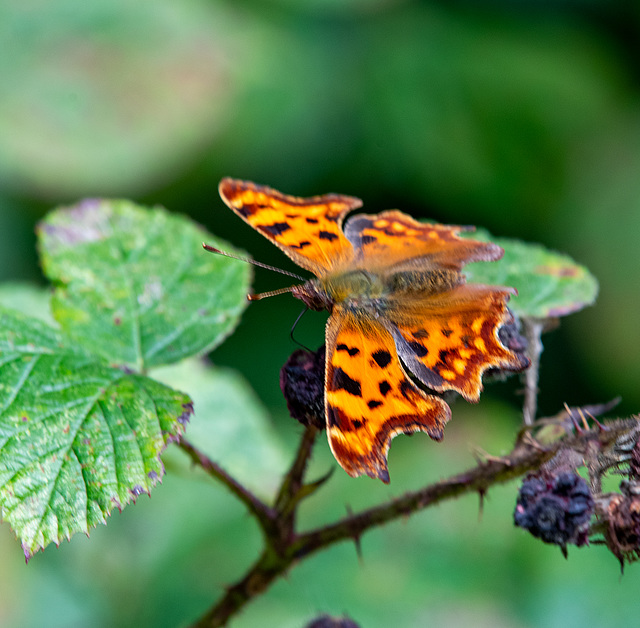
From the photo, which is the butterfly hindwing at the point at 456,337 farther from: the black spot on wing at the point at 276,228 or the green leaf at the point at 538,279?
the black spot on wing at the point at 276,228

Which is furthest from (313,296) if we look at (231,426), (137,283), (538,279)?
(231,426)

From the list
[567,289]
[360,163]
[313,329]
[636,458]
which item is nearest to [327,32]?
[360,163]

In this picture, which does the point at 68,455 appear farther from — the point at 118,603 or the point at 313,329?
the point at 313,329

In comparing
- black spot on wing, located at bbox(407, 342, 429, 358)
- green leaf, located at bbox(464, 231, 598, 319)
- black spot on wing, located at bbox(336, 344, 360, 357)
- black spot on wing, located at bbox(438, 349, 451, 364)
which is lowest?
black spot on wing, located at bbox(336, 344, 360, 357)

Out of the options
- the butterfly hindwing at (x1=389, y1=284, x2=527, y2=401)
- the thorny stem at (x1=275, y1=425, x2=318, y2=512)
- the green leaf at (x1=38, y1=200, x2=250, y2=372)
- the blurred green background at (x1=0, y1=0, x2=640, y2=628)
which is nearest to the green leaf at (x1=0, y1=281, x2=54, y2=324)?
the green leaf at (x1=38, y1=200, x2=250, y2=372)

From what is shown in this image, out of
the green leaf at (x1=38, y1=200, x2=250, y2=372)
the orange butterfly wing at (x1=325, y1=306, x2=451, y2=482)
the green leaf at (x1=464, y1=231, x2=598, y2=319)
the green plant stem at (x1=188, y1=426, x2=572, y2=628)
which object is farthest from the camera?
the green leaf at (x1=464, y1=231, x2=598, y2=319)

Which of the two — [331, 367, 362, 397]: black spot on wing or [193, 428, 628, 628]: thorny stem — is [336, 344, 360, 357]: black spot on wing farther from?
[193, 428, 628, 628]: thorny stem

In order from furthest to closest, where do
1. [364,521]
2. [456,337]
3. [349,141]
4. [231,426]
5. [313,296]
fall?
[349,141], [231,426], [313,296], [456,337], [364,521]

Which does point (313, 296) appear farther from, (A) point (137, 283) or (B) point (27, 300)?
(B) point (27, 300)
